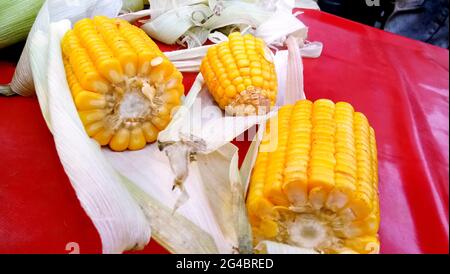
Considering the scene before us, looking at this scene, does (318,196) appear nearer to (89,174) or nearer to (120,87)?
(89,174)

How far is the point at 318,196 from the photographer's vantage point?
0.88m

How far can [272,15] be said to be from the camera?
1.97 meters

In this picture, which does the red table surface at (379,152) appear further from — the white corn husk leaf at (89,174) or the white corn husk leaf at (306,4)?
the white corn husk leaf at (306,4)

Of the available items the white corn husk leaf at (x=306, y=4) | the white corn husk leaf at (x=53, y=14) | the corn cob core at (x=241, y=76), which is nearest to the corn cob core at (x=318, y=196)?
the corn cob core at (x=241, y=76)

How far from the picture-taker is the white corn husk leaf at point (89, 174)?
36.4 inches

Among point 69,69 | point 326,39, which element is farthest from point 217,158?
point 326,39

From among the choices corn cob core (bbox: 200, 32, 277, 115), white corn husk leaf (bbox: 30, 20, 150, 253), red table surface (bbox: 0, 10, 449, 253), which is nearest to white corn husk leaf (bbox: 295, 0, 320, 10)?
red table surface (bbox: 0, 10, 449, 253)

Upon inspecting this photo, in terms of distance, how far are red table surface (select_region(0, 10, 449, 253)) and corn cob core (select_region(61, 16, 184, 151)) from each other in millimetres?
175

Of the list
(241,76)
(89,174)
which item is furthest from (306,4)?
(89,174)

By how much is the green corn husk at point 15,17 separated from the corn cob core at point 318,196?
46.4 inches

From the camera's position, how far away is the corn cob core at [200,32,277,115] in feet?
4.51

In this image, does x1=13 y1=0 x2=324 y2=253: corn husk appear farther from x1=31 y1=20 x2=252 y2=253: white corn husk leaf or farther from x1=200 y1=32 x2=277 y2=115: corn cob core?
x1=200 y1=32 x2=277 y2=115: corn cob core

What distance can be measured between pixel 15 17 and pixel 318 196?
54.4 inches
